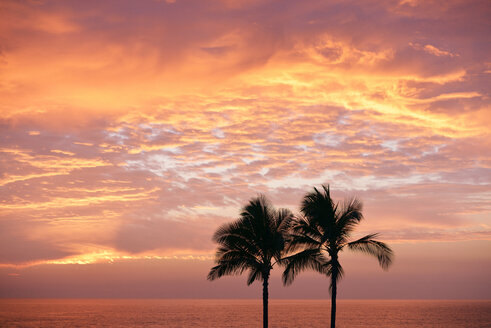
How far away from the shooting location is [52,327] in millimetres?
108438

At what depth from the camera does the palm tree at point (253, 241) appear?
31.6 m

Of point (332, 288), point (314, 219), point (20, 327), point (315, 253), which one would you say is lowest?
point (20, 327)

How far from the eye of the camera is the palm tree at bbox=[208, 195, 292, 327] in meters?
31.6

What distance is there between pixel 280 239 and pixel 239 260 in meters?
3.18

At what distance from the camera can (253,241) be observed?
105ft

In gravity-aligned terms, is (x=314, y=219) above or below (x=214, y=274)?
above

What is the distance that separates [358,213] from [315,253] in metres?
3.60

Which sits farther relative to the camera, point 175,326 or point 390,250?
point 175,326

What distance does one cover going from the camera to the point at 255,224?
105ft

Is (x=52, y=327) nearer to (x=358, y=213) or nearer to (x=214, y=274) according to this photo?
(x=214, y=274)

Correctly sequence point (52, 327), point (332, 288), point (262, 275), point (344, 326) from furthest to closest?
point (344, 326), point (52, 327), point (262, 275), point (332, 288)

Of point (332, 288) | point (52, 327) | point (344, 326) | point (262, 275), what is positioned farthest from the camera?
point (344, 326)

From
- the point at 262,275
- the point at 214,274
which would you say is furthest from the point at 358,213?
the point at 214,274

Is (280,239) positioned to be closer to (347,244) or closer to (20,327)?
(347,244)
